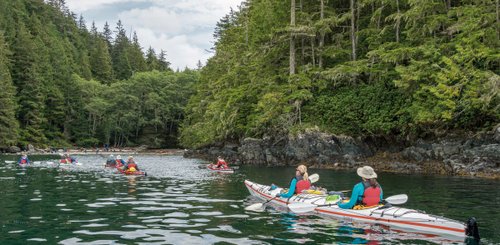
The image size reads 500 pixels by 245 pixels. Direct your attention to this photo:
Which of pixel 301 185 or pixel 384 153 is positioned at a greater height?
pixel 384 153

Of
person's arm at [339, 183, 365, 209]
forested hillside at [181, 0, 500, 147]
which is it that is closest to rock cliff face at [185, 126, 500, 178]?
forested hillside at [181, 0, 500, 147]

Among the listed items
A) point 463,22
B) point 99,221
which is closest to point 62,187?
point 99,221

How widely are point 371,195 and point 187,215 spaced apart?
521cm

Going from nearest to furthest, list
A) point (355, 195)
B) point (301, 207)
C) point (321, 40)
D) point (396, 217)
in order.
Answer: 1. point (396, 217)
2. point (355, 195)
3. point (301, 207)
4. point (321, 40)

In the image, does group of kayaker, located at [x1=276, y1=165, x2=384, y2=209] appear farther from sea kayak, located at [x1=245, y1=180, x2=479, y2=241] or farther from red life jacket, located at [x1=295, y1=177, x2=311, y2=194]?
red life jacket, located at [x1=295, y1=177, x2=311, y2=194]

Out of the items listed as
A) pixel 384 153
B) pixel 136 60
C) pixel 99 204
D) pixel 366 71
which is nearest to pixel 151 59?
pixel 136 60

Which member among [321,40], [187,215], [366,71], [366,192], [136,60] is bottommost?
[187,215]

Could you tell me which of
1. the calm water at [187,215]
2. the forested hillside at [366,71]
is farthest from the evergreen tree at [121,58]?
the calm water at [187,215]

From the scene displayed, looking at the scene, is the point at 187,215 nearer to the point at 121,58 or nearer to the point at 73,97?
the point at 73,97

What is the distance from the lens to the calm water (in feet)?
32.2

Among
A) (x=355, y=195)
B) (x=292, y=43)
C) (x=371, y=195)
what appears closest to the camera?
(x=371, y=195)

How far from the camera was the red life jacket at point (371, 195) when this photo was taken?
40.1 feet

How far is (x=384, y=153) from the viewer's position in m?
32.4

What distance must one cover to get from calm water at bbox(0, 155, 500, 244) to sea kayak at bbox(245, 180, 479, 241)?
37 centimetres
